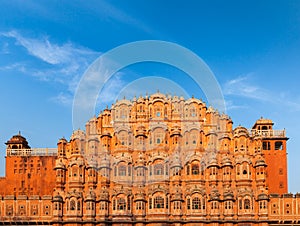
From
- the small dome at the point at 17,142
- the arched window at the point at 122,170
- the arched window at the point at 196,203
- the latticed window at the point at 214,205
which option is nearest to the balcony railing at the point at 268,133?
the latticed window at the point at 214,205

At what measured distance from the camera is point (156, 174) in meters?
71.3

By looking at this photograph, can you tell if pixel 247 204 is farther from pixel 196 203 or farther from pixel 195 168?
pixel 195 168

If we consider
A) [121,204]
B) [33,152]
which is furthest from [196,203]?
[33,152]

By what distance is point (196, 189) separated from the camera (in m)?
69.5

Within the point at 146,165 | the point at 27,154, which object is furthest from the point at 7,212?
the point at 146,165

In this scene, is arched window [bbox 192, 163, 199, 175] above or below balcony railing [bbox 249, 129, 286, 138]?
below

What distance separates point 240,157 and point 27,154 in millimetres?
35444

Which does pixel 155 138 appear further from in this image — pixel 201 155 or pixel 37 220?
pixel 37 220

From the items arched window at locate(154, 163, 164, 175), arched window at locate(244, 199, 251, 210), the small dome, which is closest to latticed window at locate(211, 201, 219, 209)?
arched window at locate(244, 199, 251, 210)

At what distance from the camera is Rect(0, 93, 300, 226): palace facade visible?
6912 centimetres

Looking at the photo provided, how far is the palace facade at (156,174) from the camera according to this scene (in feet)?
227

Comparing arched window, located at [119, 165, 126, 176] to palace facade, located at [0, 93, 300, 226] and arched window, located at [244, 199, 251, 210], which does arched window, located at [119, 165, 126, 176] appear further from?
arched window, located at [244, 199, 251, 210]

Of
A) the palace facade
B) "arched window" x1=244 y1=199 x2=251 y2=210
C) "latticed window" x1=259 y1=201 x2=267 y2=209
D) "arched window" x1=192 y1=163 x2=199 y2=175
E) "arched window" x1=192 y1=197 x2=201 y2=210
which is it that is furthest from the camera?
"arched window" x1=192 y1=163 x2=199 y2=175

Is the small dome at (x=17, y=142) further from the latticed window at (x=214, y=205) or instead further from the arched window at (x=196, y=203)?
the latticed window at (x=214, y=205)
